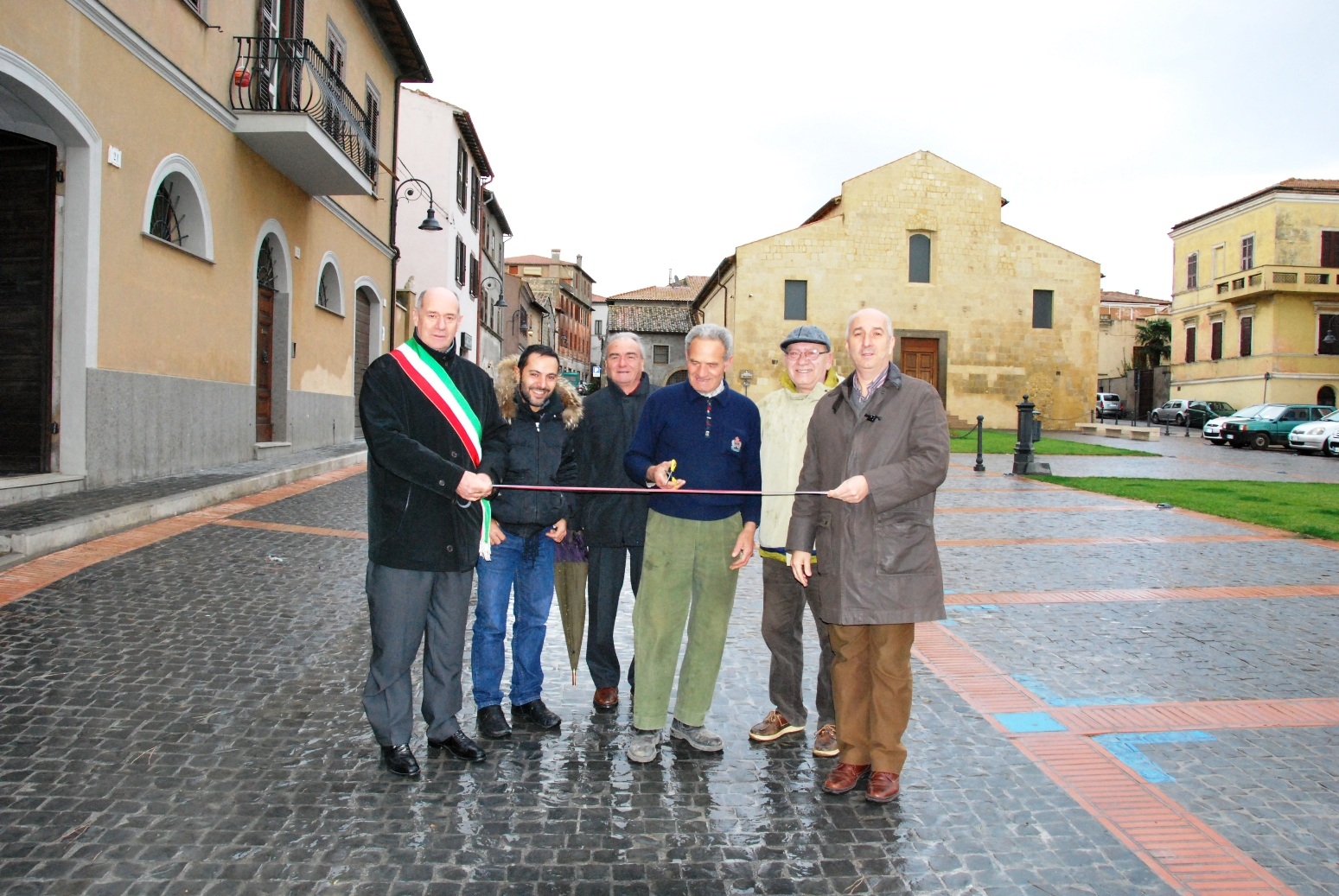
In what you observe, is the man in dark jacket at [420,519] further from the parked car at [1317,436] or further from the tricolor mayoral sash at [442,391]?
the parked car at [1317,436]

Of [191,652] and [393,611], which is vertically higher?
[393,611]

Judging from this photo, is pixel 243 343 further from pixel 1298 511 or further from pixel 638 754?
pixel 1298 511

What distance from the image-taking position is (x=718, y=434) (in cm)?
402

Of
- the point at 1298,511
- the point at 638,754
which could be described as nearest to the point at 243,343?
the point at 638,754

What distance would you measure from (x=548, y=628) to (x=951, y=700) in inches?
98.8

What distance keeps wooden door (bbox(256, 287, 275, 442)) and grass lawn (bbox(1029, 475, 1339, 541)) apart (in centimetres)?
1318

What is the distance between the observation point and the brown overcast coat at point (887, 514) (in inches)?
136

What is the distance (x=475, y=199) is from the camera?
1415 inches

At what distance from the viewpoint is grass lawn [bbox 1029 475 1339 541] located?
11.3 meters

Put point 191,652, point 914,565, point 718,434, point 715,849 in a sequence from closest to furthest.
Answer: point 715,849, point 914,565, point 718,434, point 191,652

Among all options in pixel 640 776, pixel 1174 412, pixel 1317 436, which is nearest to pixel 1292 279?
pixel 1174 412

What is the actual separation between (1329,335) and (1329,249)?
157 inches

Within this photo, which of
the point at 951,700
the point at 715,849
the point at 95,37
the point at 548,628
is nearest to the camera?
the point at 715,849

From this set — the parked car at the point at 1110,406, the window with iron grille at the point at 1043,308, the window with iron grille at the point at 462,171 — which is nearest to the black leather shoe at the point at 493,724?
the window with iron grille at the point at 462,171
